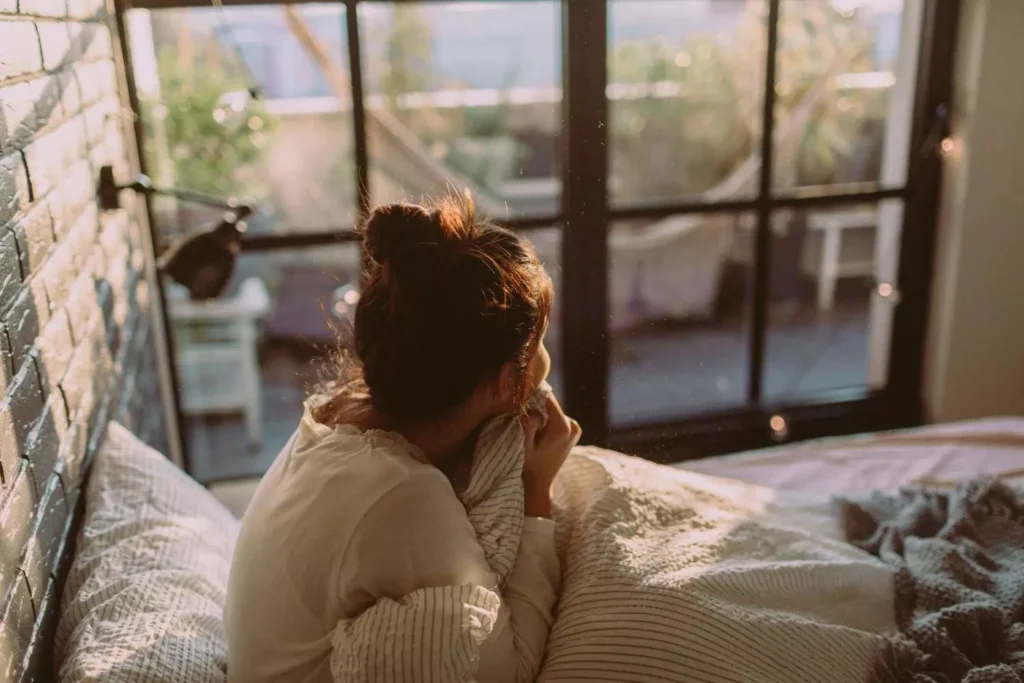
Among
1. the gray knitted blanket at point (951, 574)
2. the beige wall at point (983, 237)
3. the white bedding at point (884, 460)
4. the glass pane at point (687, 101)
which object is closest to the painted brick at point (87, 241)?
the white bedding at point (884, 460)

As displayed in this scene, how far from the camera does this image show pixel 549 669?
1019 millimetres

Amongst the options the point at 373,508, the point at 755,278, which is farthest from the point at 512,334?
the point at 755,278

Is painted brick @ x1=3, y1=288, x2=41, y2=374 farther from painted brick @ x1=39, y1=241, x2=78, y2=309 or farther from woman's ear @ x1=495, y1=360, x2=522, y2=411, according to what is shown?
woman's ear @ x1=495, y1=360, x2=522, y2=411

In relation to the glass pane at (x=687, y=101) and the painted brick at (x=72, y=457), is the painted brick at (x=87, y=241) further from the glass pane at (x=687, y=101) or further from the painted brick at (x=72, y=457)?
the glass pane at (x=687, y=101)

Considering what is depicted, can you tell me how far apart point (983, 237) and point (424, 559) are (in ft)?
6.00

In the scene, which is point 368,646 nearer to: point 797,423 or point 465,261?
point 465,261

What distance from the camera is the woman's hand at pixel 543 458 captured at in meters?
1.14

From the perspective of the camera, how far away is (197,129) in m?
1.95

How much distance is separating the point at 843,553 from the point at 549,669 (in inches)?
19.7

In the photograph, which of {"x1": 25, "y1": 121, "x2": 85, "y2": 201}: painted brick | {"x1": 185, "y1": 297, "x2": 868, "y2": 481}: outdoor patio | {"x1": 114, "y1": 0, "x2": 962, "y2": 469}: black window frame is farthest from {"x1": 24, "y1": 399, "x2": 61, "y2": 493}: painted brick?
{"x1": 185, "y1": 297, "x2": 868, "y2": 481}: outdoor patio

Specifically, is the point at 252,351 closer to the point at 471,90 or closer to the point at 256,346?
the point at 256,346

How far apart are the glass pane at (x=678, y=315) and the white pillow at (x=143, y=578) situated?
3.27 feet

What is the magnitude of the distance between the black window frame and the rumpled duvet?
259mm

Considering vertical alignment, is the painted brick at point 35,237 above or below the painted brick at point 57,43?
below
